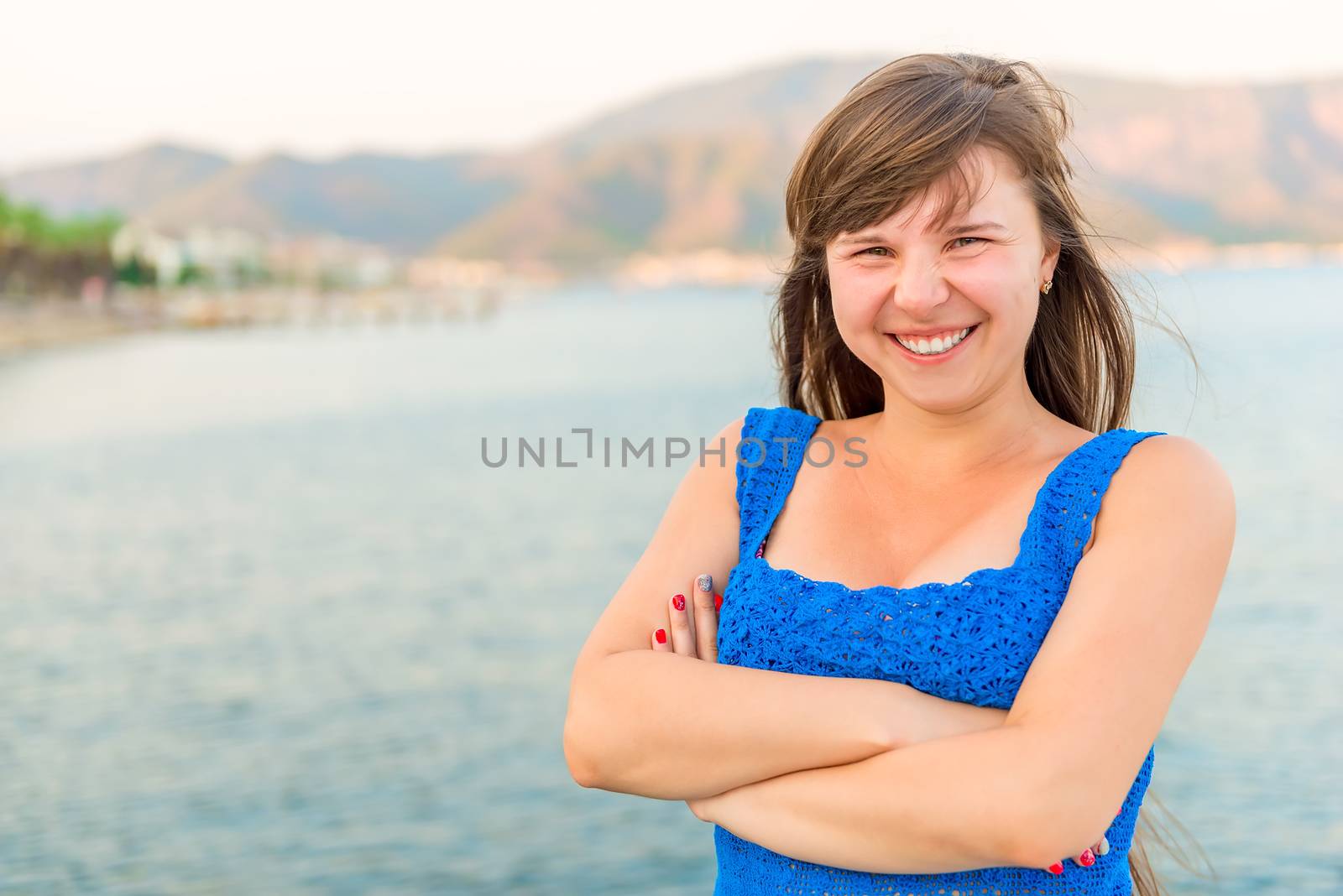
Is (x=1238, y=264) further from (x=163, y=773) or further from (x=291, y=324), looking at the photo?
(x=163, y=773)

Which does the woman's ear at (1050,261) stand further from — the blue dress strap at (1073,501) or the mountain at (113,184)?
the mountain at (113,184)

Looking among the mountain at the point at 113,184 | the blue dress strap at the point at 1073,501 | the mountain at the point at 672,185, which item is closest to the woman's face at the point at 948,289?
the blue dress strap at the point at 1073,501

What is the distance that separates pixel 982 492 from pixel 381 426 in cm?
2956

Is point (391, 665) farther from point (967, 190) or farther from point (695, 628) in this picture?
point (967, 190)

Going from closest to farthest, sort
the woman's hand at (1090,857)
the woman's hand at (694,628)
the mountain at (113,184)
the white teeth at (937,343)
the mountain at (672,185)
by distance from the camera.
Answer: the woman's hand at (1090,857) → the white teeth at (937,343) → the woman's hand at (694,628) → the mountain at (672,185) → the mountain at (113,184)

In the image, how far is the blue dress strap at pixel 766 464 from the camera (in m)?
1.97

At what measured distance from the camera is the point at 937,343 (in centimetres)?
175

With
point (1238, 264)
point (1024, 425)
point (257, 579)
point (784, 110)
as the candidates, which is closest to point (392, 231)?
point (784, 110)

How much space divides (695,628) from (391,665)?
8569mm

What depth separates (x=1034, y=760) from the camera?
1.52 meters

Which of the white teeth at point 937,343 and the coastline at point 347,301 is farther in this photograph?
the coastline at point 347,301

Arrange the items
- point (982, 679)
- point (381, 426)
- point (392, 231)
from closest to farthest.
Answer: point (982, 679)
point (381, 426)
point (392, 231)

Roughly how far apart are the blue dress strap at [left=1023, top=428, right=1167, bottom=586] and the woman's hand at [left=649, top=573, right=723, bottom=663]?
487mm

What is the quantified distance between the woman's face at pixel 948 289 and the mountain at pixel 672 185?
10758 cm
